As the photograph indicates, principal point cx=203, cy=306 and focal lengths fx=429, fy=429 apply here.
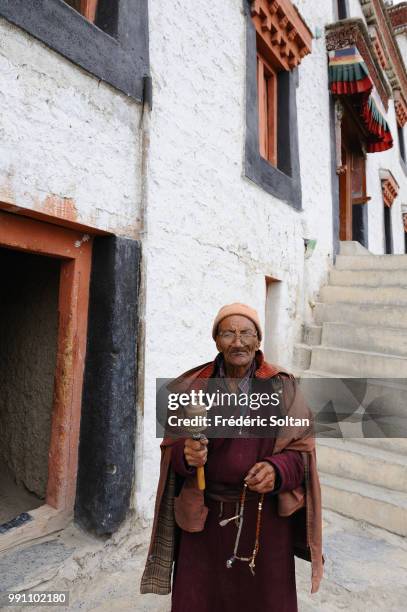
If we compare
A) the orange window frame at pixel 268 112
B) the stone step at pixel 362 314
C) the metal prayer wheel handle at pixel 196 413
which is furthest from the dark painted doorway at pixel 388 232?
the metal prayer wheel handle at pixel 196 413

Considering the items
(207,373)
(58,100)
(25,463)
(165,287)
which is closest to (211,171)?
(165,287)

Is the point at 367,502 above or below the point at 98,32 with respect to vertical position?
below

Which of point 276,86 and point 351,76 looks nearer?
point 276,86

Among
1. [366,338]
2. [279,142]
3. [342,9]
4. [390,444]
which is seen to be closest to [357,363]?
[366,338]

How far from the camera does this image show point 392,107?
11516 mm

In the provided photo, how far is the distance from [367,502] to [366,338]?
196 centimetres

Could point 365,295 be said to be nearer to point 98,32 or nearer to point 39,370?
point 39,370

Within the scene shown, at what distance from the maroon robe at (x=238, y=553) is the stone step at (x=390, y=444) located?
2.36 meters

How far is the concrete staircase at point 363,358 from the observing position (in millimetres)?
3375

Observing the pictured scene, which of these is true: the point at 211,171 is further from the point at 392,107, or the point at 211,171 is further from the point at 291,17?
the point at 392,107

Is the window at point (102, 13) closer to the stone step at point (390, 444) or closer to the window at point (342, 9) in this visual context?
the stone step at point (390, 444)

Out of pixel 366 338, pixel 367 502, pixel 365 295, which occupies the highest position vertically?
pixel 365 295

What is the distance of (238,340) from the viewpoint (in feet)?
5.70

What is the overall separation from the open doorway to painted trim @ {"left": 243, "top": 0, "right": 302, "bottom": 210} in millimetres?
2202
